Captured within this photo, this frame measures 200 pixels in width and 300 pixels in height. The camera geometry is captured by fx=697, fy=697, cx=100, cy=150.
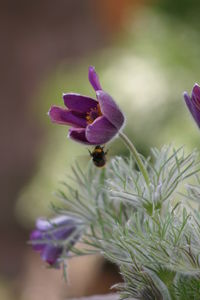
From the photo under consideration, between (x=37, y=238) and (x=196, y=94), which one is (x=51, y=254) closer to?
(x=37, y=238)

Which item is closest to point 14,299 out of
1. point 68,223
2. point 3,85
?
point 68,223

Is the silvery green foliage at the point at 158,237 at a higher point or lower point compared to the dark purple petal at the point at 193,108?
lower

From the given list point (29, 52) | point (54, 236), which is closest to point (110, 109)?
point (54, 236)

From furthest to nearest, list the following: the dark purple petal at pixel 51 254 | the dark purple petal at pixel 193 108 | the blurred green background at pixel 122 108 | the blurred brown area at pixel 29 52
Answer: the blurred brown area at pixel 29 52, the blurred green background at pixel 122 108, the dark purple petal at pixel 51 254, the dark purple petal at pixel 193 108

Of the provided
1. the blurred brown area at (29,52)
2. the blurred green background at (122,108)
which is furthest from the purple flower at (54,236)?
the blurred brown area at (29,52)

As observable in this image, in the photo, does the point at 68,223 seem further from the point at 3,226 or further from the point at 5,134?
the point at 5,134

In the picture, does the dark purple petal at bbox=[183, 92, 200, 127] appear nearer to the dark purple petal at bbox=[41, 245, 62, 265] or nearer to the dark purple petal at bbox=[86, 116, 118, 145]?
the dark purple petal at bbox=[86, 116, 118, 145]

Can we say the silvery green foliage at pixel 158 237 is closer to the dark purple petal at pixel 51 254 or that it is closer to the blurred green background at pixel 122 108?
the dark purple petal at pixel 51 254
